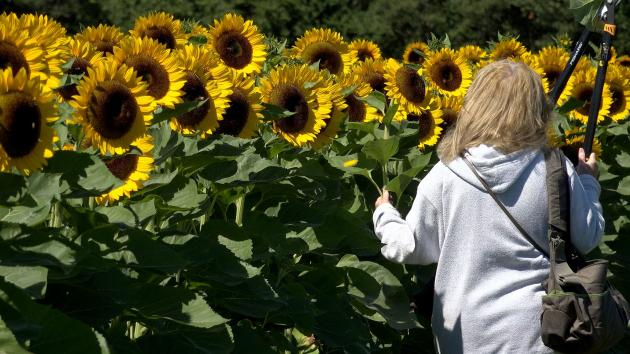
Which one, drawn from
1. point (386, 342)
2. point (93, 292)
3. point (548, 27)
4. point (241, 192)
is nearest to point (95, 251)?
Answer: point (93, 292)

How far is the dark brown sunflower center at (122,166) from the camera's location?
3590mm

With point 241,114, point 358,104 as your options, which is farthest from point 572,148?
point 241,114

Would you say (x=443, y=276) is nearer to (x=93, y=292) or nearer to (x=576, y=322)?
(x=576, y=322)

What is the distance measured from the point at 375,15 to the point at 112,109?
16196 millimetres

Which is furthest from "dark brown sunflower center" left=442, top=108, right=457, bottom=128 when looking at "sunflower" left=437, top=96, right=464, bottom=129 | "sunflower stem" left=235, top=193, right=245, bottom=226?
"sunflower stem" left=235, top=193, right=245, bottom=226

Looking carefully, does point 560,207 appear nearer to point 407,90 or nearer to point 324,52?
point 407,90

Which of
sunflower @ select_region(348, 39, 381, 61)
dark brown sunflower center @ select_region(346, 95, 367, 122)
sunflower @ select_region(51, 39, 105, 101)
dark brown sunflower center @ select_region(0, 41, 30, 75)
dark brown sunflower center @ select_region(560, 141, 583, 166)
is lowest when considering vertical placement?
dark brown sunflower center @ select_region(560, 141, 583, 166)

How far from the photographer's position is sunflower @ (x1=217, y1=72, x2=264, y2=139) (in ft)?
14.0

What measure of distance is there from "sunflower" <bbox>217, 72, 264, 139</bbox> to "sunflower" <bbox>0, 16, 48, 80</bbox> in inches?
41.5

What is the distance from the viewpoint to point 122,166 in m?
3.60

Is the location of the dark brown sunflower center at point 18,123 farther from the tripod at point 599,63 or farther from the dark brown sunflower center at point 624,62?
the dark brown sunflower center at point 624,62

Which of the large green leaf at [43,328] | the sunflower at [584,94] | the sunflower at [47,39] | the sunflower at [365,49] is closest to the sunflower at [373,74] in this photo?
the sunflower at [365,49]

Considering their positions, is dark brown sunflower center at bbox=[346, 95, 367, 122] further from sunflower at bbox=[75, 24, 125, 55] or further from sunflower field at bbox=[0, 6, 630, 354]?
sunflower at bbox=[75, 24, 125, 55]

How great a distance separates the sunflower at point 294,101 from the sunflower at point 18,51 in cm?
156
